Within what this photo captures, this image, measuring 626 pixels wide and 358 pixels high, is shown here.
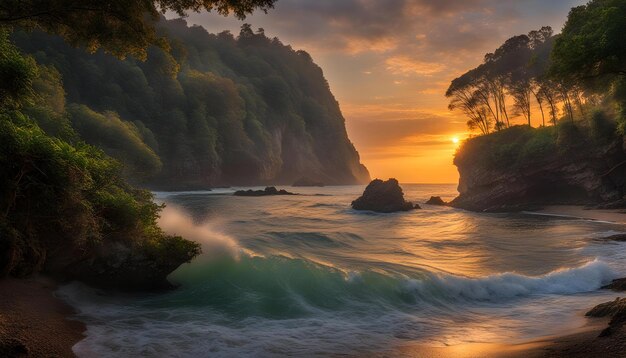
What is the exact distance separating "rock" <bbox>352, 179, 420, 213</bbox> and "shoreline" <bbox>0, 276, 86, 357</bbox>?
37.4m

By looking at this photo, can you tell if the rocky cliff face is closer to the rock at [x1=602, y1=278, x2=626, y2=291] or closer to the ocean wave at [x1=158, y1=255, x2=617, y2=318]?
the rock at [x1=602, y1=278, x2=626, y2=291]

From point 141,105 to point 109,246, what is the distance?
7366 centimetres

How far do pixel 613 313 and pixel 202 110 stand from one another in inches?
3383

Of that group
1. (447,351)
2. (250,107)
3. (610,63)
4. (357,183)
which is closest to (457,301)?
(447,351)

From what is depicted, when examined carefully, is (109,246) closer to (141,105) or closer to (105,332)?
(105,332)

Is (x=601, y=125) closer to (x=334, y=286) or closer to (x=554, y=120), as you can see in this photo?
(x=554, y=120)

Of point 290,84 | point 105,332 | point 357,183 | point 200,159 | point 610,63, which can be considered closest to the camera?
point 105,332

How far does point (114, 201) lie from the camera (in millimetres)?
10250

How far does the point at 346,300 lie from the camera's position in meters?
10.7

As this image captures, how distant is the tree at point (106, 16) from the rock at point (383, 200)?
36.7 meters

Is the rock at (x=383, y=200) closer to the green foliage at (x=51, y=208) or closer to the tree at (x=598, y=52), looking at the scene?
the tree at (x=598, y=52)

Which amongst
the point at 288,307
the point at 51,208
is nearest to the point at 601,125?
the point at 288,307

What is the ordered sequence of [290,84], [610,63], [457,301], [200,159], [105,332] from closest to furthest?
[105,332]
[457,301]
[610,63]
[200,159]
[290,84]

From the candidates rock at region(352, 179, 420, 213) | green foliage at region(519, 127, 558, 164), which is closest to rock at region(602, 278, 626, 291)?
rock at region(352, 179, 420, 213)
